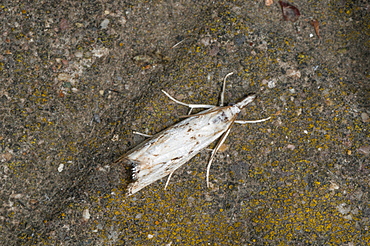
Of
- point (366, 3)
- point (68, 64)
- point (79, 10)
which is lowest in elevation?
point (366, 3)

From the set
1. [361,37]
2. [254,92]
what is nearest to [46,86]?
[254,92]

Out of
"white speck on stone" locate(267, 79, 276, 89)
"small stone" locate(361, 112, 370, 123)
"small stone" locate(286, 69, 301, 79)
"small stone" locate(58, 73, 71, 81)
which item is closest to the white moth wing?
"white speck on stone" locate(267, 79, 276, 89)

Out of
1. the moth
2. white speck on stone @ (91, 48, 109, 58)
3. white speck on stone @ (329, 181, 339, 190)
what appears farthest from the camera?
white speck on stone @ (91, 48, 109, 58)

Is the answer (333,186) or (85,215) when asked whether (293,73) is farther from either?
(85,215)

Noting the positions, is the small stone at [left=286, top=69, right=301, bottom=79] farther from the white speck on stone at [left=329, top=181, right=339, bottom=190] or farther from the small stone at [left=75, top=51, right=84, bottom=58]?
the small stone at [left=75, top=51, right=84, bottom=58]

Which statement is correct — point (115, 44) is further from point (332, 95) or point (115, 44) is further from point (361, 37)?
point (361, 37)

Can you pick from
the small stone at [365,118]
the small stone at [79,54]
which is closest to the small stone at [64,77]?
the small stone at [79,54]

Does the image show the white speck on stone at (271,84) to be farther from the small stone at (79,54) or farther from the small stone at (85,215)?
the small stone at (85,215)
